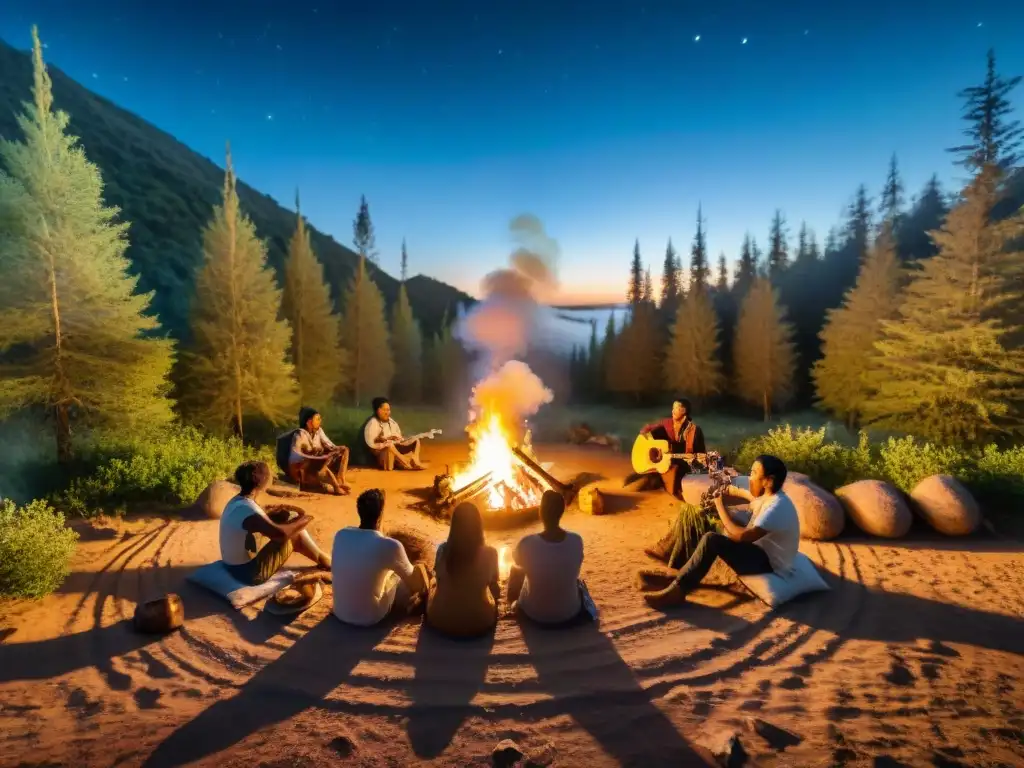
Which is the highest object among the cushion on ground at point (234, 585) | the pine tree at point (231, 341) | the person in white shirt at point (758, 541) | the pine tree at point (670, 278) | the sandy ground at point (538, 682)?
the pine tree at point (670, 278)

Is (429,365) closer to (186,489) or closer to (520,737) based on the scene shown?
(186,489)

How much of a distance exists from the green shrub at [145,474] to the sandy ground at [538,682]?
8.69ft

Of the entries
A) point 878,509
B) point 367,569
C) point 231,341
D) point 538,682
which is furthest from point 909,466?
point 231,341

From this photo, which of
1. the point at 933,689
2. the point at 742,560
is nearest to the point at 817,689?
the point at 933,689

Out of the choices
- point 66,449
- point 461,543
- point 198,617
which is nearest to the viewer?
point 461,543

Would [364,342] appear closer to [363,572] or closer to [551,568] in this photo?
[363,572]

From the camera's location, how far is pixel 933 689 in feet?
14.4

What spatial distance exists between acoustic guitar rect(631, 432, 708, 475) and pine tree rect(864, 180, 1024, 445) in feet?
24.6

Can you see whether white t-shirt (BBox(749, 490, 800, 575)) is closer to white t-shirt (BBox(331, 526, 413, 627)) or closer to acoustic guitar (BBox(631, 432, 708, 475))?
white t-shirt (BBox(331, 526, 413, 627))

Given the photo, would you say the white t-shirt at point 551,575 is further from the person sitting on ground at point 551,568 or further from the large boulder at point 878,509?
the large boulder at point 878,509

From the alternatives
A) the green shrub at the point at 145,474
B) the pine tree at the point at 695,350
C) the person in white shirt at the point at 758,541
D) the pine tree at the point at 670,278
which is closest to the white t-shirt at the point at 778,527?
the person in white shirt at the point at 758,541

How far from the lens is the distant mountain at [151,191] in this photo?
41000 mm

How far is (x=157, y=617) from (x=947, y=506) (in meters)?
9.99

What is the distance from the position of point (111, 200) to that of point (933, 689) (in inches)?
2260
